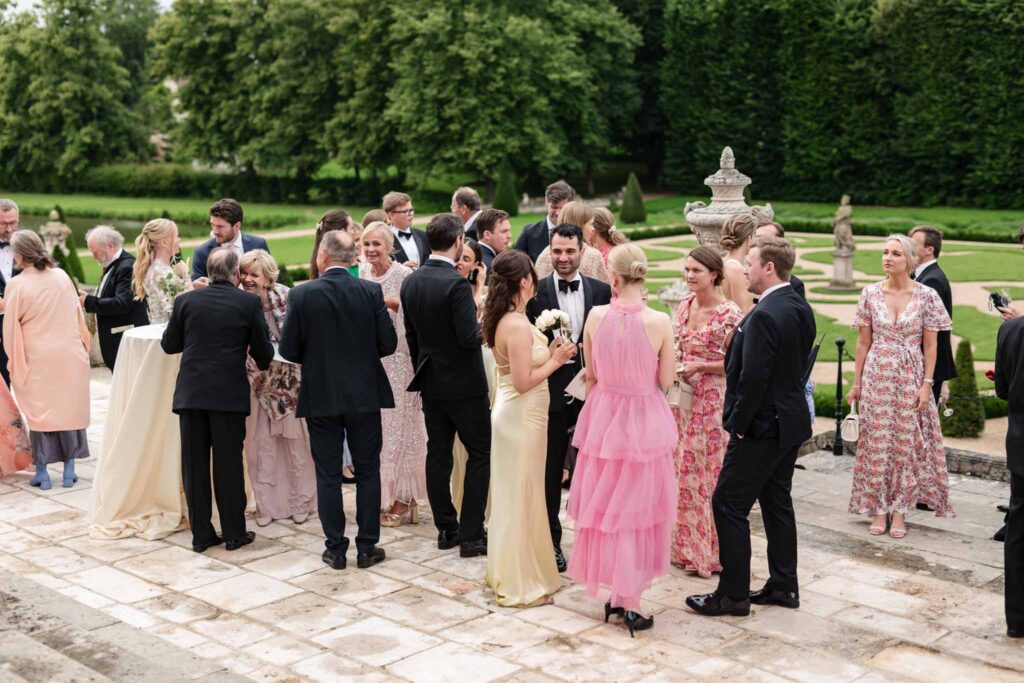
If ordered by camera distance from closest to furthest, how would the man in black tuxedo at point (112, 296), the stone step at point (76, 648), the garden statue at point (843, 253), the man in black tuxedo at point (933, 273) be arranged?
the stone step at point (76, 648)
the man in black tuxedo at point (933, 273)
the man in black tuxedo at point (112, 296)
the garden statue at point (843, 253)

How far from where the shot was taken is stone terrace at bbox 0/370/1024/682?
5238 millimetres

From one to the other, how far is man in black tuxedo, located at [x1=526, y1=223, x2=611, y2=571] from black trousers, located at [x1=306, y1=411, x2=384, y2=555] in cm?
98

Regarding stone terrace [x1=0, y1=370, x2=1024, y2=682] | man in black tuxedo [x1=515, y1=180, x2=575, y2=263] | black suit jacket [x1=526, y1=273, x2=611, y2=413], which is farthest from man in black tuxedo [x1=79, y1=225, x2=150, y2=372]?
black suit jacket [x1=526, y1=273, x2=611, y2=413]

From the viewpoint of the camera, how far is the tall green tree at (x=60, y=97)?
52.3m

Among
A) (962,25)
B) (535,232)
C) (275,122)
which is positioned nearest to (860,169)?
(962,25)

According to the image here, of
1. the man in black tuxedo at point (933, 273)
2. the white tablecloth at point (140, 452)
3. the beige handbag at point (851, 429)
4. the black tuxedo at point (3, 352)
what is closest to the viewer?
the white tablecloth at point (140, 452)

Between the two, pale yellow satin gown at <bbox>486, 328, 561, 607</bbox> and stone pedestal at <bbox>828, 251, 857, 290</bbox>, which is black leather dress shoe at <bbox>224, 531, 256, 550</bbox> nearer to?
pale yellow satin gown at <bbox>486, 328, 561, 607</bbox>

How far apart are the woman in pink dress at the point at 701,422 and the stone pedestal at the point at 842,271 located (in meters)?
14.2

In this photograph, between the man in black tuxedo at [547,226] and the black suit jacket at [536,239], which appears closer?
the man in black tuxedo at [547,226]

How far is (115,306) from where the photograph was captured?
8.28 m

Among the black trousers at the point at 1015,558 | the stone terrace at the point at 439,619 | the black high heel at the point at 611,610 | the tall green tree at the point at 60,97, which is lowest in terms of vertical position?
the stone terrace at the point at 439,619

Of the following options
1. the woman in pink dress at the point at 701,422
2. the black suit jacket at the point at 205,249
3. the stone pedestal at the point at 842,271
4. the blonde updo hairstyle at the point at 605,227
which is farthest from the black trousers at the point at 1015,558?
the stone pedestal at the point at 842,271

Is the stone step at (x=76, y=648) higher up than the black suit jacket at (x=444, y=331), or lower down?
lower down

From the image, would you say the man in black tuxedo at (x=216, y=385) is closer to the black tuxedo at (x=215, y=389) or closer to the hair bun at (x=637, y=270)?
the black tuxedo at (x=215, y=389)
